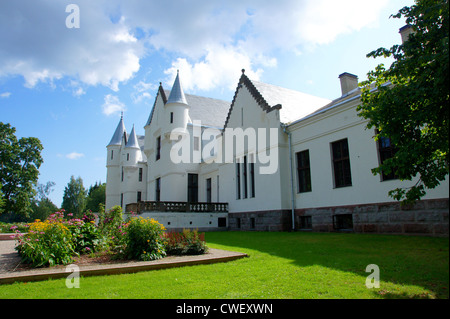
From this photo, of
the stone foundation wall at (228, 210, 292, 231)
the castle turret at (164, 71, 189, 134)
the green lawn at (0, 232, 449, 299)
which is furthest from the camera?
the castle turret at (164, 71, 189, 134)

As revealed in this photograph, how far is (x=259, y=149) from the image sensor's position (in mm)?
22844

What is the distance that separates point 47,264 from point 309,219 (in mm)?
15110

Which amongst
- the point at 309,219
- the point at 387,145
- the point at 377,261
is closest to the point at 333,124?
the point at 387,145

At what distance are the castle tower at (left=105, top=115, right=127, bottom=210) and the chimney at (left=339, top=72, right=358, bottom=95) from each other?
36.7 meters

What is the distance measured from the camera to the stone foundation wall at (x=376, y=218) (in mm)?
12398

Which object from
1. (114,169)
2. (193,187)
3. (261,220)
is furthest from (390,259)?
(114,169)

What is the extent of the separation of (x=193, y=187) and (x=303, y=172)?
16.1 metres

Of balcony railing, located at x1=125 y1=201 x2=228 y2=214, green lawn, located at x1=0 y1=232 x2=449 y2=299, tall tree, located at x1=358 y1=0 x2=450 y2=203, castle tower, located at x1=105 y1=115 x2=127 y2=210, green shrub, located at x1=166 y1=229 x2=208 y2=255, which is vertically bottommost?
Result: green lawn, located at x1=0 y1=232 x2=449 y2=299

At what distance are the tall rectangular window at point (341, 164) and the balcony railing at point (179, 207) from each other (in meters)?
12.1

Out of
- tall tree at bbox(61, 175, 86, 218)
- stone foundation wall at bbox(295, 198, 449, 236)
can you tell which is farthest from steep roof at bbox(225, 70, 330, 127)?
tall tree at bbox(61, 175, 86, 218)

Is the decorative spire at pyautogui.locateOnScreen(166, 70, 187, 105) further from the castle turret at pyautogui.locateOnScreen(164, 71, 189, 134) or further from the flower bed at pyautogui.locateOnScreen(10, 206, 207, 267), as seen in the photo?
the flower bed at pyautogui.locateOnScreen(10, 206, 207, 267)

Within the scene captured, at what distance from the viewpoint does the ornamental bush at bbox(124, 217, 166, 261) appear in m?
9.45

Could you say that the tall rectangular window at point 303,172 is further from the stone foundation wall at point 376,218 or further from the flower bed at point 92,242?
the flower bed at point 92,242

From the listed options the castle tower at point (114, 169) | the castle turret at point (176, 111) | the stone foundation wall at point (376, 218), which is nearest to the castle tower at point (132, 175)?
the castle tower at point (114, 169)
